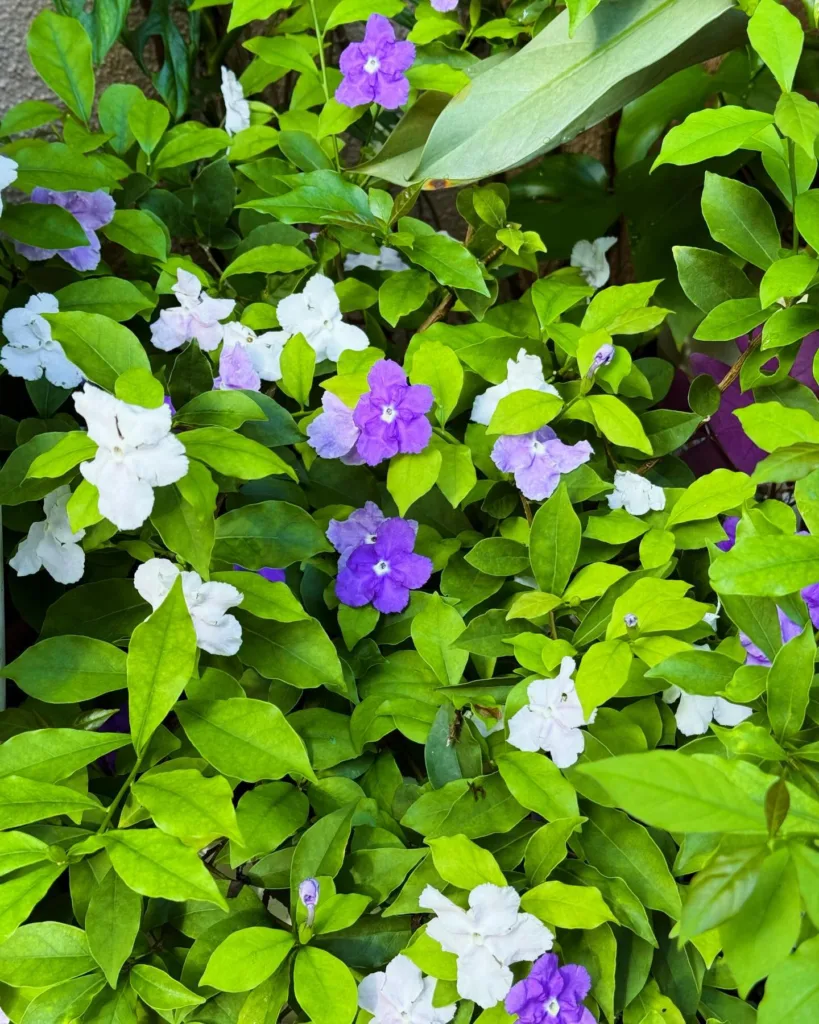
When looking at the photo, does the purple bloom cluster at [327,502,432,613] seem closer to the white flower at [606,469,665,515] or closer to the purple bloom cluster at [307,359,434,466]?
the purple bloom cluster at [307,359,434,466]

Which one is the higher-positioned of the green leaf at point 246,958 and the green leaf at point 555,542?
the green leaf at point 555,542

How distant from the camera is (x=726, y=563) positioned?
60 cm

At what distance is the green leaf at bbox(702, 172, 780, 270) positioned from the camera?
2.66 feet

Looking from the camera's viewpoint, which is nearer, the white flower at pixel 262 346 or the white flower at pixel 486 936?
the white flower at pixel 486 936

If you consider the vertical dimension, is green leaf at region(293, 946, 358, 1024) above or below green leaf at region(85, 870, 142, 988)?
below

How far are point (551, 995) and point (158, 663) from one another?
1.14 feet

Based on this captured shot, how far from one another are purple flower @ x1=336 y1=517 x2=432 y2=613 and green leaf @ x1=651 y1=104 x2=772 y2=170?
36cm

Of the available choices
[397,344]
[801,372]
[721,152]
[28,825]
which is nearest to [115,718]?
[28,825]

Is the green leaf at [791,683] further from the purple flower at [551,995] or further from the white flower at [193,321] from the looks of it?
the white flower at [193,321]

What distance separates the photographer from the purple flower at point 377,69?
925 mm

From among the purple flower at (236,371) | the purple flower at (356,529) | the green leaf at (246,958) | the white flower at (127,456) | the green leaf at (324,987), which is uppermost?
the white flower at (127,456)

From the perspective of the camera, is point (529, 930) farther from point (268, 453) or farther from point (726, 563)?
point (268, 453)

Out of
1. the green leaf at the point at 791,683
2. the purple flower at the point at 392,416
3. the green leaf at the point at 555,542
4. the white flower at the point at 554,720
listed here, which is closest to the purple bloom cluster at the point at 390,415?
the purple flower at the point at 392,416

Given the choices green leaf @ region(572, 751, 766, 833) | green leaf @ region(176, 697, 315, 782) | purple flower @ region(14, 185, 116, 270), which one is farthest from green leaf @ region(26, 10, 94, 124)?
green leaf @ region(572, 751, 766, 833)
